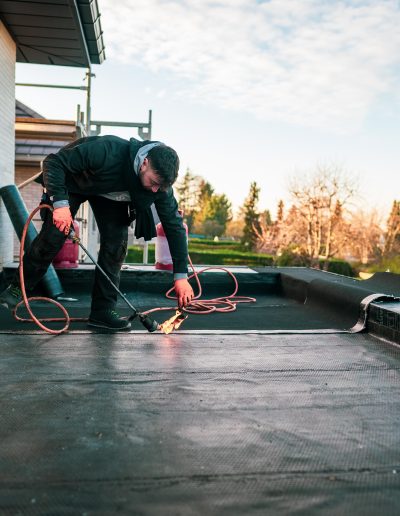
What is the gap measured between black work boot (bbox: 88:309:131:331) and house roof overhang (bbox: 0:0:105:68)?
332cm

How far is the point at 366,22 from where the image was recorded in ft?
32.2

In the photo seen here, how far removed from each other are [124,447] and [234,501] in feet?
1.26

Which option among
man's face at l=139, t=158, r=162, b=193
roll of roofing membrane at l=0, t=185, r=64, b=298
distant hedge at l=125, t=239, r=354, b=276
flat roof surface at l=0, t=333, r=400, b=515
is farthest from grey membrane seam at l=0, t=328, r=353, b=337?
distant hedge at l=125, t=239, r=354, b=276

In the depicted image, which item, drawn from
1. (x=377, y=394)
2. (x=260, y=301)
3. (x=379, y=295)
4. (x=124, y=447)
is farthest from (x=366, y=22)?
(x=124, y=447)

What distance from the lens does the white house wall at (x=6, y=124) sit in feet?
17.4

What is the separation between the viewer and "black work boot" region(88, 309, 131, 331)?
2955 millimetres

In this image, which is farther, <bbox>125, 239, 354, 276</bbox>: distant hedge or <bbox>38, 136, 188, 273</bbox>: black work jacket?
<bbox>125, 239, 354, 276</bbox>: distant hedge

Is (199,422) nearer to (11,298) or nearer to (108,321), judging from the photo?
(108,321)

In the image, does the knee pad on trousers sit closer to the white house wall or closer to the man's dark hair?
the man's dark hair

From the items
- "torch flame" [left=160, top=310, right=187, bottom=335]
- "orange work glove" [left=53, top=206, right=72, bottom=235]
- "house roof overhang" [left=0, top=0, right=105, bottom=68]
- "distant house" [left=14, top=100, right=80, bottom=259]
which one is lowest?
"torch flame" [left=160, top=310, right=187, bottom=335]

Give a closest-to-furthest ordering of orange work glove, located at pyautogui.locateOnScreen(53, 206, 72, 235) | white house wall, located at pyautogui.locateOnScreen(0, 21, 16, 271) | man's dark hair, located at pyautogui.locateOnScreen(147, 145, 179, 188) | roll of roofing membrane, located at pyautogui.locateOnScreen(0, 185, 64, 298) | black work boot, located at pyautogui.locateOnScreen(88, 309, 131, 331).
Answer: man's dark hair, located at pyautogui.locateOnScreen(147, 145, 179, 188) → orange work glove, located at pyautogui.locateOnScreen(53, 206, 72, 235) → black work boot, located at pyautogui.locateOnScreen(88, 309, 131, 331) → roll of roofing membrane, located at pyautogui.locateOnScreen(0, 185, 64, 298) → white house wall, located at pyautogui.locateOnScreen(0, 21, 16, 271)

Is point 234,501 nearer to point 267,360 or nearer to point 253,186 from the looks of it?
point 267,360

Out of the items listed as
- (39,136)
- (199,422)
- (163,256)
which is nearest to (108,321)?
(199,422)

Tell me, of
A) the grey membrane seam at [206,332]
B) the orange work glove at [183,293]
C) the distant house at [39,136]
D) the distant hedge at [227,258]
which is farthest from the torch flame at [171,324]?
the distant hedge at [227,258]
